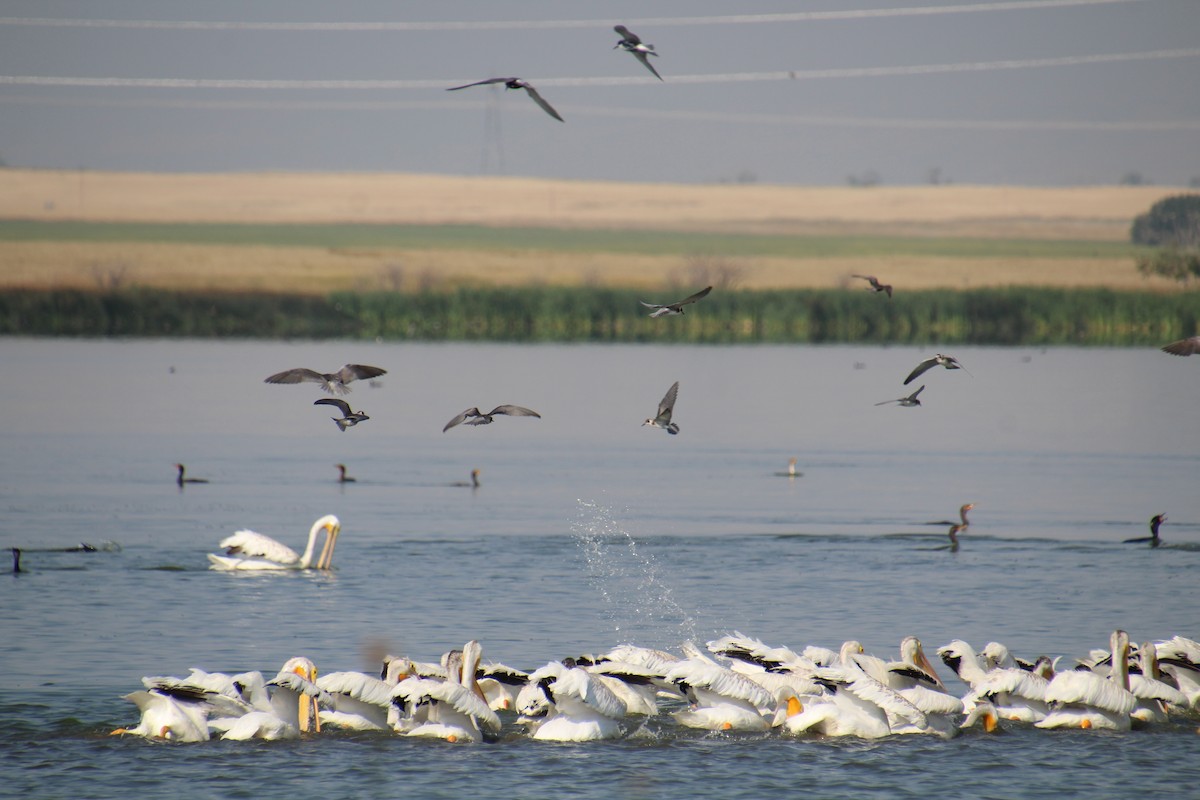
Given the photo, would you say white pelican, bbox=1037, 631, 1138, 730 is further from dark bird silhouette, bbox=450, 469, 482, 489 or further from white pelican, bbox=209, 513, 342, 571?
dark bird silhouette, bbox=450, 469, 482, 489

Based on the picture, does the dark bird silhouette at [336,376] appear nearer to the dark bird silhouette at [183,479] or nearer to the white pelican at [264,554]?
the white pelican at [264,554]

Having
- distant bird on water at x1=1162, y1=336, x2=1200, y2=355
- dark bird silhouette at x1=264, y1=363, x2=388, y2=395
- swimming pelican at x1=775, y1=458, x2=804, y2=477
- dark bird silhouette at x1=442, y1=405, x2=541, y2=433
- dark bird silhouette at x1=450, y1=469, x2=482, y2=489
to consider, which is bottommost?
dark bird silhouette at x1=450, y1=469, x2=482, y2=489

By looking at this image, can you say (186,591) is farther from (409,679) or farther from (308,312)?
(308,312)

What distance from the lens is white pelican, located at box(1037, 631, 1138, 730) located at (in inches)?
535

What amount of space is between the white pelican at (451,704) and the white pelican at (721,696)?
4.82 feet

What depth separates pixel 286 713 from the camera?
13258 millimetres

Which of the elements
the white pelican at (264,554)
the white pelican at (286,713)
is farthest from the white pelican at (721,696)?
the white pelican at (264,554)

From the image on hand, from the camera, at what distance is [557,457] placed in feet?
115

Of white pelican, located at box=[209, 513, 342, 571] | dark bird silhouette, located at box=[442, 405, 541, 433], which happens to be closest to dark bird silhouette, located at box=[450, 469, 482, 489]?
white pelican, located at box=[209, 513, 342, 571]

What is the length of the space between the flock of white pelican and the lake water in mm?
216

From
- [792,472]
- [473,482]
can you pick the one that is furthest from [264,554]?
[792,472]

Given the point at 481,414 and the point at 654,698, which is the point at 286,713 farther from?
the point at 481,414

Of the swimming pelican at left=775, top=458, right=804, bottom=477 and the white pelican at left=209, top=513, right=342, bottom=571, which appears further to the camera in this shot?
the swimming pelican at left=775, top=458, right=804, bottom=477

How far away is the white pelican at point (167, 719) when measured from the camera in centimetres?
1303
